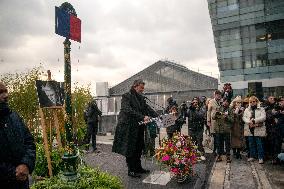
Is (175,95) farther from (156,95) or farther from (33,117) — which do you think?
(33,117)

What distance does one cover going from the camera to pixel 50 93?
6590mm

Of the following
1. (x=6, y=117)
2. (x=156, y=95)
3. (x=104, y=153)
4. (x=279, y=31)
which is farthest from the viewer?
(x=279, y=31)

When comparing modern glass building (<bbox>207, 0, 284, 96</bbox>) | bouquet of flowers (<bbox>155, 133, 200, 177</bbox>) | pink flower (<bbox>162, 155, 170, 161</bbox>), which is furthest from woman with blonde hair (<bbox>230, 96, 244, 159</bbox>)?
modern glass building (<bbox>207, 0, 284, 96</bbox>)

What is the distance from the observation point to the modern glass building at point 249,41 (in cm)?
4312

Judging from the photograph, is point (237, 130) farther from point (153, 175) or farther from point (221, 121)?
point (153, 175)

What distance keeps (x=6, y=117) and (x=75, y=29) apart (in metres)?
2.65

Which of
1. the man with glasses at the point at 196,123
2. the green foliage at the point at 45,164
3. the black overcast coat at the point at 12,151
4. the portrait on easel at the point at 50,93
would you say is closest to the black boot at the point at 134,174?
the green foliage at the point at 45,164

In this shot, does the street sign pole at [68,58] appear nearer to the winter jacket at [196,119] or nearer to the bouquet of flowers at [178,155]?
the bouquet of flowers at [178,155]

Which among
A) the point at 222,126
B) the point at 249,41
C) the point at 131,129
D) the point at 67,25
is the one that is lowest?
the point at 222,126

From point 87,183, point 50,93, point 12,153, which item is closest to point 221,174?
point 87,183

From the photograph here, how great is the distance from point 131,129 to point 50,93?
76.3 inches

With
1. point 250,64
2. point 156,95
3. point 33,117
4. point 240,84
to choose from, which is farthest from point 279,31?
point 33,117

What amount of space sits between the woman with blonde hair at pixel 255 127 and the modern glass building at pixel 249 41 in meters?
35.8

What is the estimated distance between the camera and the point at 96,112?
11.8 meters
